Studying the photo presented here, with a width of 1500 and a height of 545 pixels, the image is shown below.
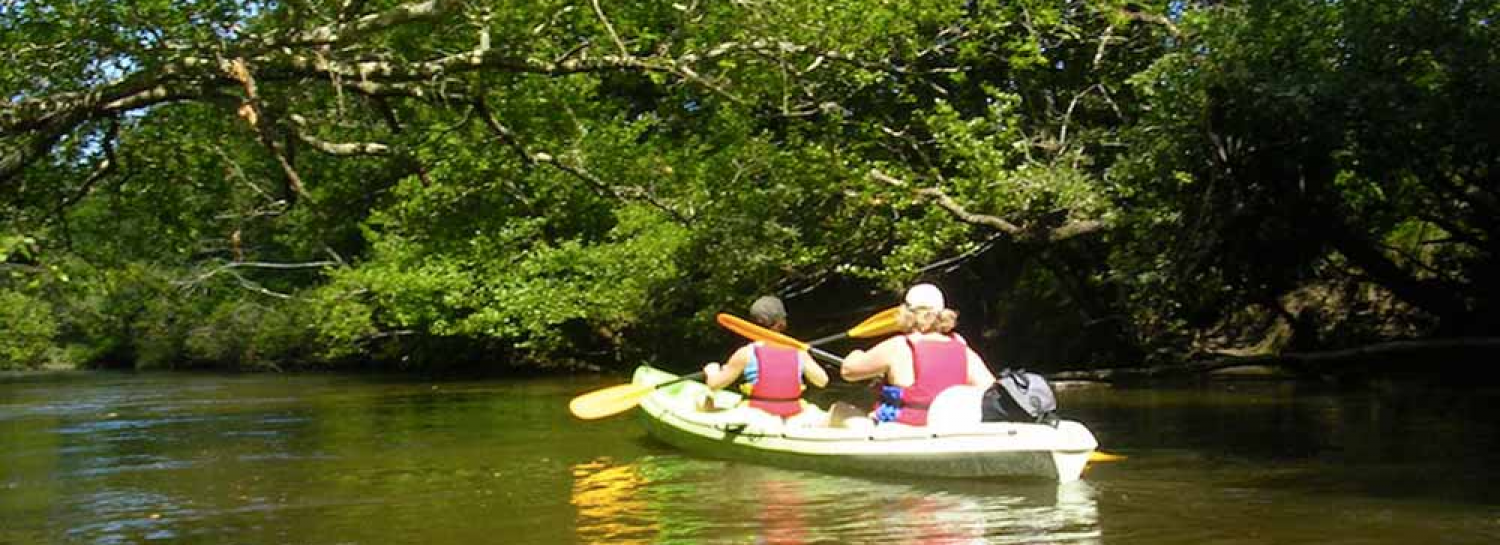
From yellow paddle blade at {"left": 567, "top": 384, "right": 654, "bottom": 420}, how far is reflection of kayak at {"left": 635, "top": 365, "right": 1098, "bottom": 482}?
72 cm

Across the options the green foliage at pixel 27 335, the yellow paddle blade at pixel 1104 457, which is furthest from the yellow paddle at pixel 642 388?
the green foliage at pixel 27 335

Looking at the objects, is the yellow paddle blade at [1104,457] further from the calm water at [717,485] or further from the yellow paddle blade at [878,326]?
the yellow paddle blade at [878,326]

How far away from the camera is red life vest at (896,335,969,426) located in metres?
9.00

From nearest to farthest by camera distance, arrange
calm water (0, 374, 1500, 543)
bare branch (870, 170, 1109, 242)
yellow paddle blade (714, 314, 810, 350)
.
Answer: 1. calm water (0, 374, 1500, 543)
2. yellow paddle blade (714, 314, 810, 350)
3. bare branch (870, 170, 1109, 242)

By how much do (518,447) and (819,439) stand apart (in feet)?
11.1

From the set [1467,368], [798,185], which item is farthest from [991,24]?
[1467,368]

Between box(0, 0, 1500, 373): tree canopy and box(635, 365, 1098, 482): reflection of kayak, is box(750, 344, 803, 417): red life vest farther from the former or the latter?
box(0, 0, 1500, 373): tree canopy

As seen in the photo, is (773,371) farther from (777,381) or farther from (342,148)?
(342,148)

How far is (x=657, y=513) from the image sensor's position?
8.35 metres

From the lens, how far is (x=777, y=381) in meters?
10.5

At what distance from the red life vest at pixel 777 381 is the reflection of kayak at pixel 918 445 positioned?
115 mm

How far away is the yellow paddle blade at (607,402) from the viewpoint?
1141 cm

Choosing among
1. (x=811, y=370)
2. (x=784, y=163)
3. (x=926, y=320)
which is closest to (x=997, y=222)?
(x=784, y=163)

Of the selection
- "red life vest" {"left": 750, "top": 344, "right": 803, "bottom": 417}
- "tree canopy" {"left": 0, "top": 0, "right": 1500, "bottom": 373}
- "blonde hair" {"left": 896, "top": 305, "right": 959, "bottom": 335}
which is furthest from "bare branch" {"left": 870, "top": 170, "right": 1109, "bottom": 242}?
"blonde hair" {"left": 896, "top": 305, "right": 959, "bottom": 335}
